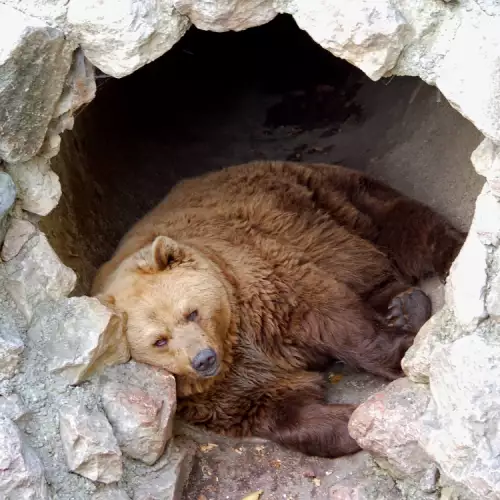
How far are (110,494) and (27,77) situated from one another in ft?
6.59

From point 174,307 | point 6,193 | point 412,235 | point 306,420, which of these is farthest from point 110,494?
point 412,235

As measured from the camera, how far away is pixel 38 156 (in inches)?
147

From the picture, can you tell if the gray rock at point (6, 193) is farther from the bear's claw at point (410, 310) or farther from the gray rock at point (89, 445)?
the bear's claw at point (410, 310)

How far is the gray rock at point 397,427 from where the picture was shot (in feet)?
11.4

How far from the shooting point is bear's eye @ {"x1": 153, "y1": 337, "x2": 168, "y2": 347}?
4113 millimetres

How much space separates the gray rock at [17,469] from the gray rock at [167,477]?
590mm

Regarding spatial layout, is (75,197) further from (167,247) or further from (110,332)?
(110,332)

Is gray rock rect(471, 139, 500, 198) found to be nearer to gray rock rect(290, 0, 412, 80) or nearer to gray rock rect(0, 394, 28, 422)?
gray rock rect(290, 0, 412, 80)

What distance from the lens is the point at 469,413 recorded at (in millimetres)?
3035

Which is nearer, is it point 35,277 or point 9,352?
point 9,352

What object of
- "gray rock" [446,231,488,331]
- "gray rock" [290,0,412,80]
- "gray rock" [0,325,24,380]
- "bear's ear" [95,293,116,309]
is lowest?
"gray rock" [0,325,24,380]

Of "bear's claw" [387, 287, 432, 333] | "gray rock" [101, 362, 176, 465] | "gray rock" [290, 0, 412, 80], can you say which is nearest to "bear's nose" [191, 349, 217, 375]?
"gray rock" [101, 362, 176, 465]

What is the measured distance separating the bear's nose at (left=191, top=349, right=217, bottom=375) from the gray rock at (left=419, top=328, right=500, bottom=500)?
1219 millimetres

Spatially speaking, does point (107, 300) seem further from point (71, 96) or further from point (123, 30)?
point (123, 30)
